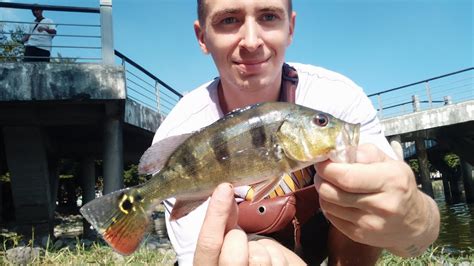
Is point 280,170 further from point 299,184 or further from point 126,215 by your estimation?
point 299,184

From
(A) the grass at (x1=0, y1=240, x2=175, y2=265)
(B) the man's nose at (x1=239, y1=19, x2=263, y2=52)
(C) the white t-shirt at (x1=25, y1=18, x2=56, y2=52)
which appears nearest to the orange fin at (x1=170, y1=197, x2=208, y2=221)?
(B) the man's nose at (x1=239, y1=19, x2=263, y2=52)

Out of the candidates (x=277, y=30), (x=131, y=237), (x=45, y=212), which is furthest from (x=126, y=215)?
(x=45, y=212)

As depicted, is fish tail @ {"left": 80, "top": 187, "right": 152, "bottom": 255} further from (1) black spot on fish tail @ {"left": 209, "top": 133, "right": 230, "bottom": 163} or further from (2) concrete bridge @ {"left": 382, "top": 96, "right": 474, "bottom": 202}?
(2) concrete bridge @ {"left": 382, "top": 96, "right": 474, "bottom": 202}

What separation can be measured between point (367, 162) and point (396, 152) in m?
0.96

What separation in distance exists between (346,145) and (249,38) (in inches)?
45.2

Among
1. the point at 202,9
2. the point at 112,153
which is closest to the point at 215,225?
the point at 202,9

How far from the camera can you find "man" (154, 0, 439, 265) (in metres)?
1.88

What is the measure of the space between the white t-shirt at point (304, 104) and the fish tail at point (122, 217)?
595 mm

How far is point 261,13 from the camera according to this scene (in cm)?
282

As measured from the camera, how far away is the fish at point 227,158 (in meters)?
2.02

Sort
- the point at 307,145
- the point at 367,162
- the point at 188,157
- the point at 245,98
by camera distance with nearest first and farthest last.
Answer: the point at 367,162 → the point at 307,145 → the point at 188,157 → the point at 245,98

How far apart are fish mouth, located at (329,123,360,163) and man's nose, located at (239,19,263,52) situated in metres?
1.03

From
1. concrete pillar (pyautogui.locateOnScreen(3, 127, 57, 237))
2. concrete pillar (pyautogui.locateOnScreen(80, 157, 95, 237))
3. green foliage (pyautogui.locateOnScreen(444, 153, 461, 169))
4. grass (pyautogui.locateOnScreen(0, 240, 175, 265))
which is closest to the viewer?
grass (pyautogui.locateOnScreen(0, 240, 175, 265))

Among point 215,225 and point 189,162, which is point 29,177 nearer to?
point 189,162
